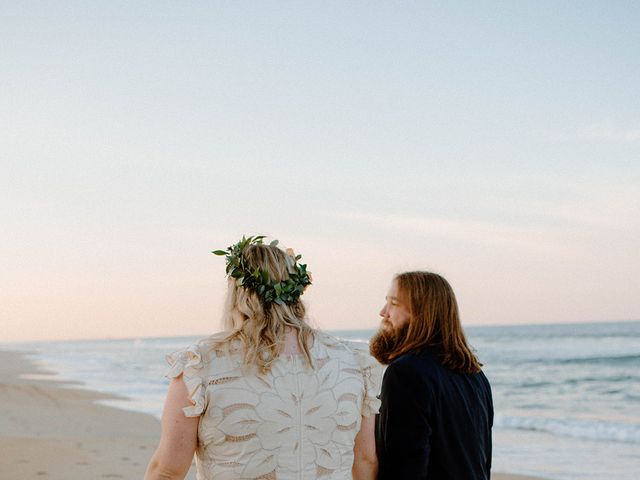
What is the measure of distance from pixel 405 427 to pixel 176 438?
819 mm

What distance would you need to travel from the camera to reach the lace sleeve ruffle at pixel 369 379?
Result: 2500mm

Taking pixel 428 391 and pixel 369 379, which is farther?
pixel 428 391

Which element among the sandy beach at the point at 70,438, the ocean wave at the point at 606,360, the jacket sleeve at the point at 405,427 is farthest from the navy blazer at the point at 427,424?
the ocean wave at the point at 606,360

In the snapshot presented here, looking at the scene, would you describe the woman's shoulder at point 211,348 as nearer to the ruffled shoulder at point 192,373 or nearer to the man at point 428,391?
the ruffled shoulder at point 192,373

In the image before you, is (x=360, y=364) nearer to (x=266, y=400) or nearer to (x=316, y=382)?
(x=316, y=382)

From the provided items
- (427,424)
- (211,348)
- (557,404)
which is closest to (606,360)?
(557,404)

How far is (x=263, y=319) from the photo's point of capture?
91.4 inches

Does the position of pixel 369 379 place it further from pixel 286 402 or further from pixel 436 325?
pixel 436 325

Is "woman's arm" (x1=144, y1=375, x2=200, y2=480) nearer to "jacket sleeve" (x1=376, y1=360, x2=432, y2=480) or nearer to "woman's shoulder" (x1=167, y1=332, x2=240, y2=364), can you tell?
"woman's shoulder" (x1=167, y1=332, x2=240, y2=364)

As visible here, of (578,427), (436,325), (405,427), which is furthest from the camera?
(578,427)

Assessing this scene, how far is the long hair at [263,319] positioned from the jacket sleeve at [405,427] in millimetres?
498

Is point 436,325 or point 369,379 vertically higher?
point 436,325

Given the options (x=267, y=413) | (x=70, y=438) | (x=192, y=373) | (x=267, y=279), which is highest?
(x=267, y=279)

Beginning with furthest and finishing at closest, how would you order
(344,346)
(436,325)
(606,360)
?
(606,360)
(436,325)
(344,346)
